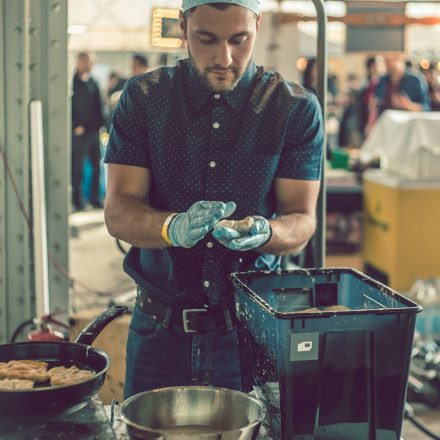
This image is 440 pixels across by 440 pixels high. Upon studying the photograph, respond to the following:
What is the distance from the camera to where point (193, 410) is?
1631 millimetres

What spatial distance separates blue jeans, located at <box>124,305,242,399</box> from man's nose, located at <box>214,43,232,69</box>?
0.74m

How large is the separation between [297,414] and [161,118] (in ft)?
3.18

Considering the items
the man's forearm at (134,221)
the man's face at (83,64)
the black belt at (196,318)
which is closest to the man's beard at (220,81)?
the man's forearm at (134,221)

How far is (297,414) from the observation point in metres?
1.62

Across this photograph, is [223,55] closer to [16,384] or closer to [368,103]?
[16,384]

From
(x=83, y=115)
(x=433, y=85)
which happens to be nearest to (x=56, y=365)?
(x=83, y=115)

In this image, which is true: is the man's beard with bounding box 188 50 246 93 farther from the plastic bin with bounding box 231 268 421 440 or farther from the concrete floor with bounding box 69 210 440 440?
the concrete floor with bounding box 69 210 440 440

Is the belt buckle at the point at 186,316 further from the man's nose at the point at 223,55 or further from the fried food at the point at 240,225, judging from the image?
the man's nose at the point at 223,55

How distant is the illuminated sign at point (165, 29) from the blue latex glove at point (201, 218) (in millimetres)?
3721

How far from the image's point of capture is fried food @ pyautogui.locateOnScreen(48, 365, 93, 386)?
65.9 inches

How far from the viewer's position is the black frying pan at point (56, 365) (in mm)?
1533

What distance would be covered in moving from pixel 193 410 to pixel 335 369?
30cm

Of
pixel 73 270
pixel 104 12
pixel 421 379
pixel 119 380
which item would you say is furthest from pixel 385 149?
pixel 104 12

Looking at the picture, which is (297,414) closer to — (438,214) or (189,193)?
(189,193)
